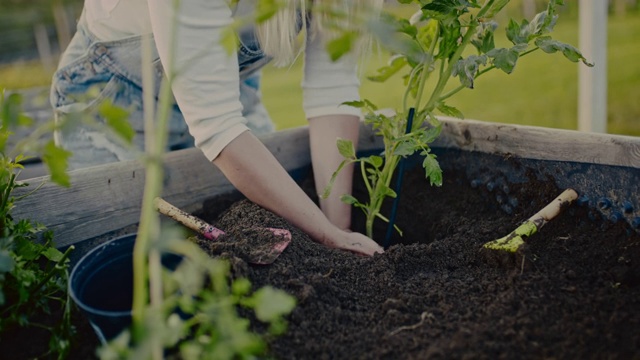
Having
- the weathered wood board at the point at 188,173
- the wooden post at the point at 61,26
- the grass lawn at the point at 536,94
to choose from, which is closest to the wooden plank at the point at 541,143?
the weathered wood board at the point at 188,173

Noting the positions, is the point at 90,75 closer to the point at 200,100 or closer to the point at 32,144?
the point at 200,100

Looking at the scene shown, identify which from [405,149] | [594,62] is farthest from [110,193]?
[594,62]

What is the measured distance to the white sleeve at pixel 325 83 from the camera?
6.30 ft

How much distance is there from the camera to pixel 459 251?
57.4 inches

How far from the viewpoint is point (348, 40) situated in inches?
26.6

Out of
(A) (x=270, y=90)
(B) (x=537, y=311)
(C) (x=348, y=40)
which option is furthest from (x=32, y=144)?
(A) (x=270, y=90)

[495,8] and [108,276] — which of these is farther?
[495,8]

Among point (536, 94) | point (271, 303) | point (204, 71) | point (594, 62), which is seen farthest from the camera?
point (536, 94)

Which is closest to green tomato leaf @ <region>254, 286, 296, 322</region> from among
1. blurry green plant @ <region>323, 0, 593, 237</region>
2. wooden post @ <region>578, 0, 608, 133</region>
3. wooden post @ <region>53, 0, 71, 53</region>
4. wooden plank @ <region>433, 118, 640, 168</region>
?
blurry green plant @ <region>323, 0, 593, 237</region>

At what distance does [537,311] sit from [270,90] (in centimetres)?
668

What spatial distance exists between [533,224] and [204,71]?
0.91 meters

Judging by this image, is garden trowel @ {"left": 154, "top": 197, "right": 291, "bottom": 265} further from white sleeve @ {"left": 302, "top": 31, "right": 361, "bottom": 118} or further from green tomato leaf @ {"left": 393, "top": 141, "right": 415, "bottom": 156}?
white sleeve @ {"left": 302, "top": 31, "right": 361, "bottom": 118}

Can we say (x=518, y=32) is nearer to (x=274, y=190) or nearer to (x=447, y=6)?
(x=447, y=6)

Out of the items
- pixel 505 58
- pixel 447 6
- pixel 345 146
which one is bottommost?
pixel 345 146
